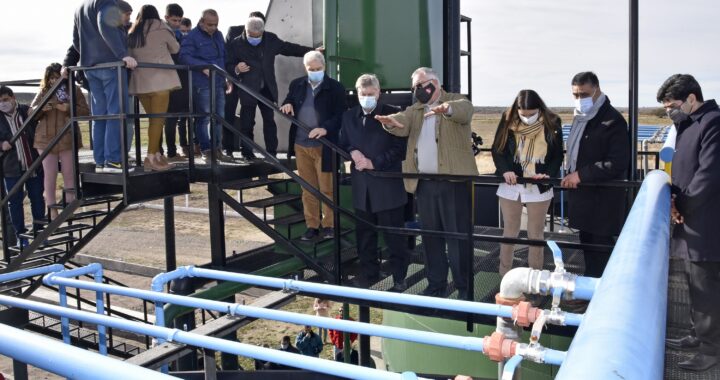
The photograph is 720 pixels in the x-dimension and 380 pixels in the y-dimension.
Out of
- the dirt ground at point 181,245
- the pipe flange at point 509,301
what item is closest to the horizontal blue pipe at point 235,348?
the pipe flange at point 509,301

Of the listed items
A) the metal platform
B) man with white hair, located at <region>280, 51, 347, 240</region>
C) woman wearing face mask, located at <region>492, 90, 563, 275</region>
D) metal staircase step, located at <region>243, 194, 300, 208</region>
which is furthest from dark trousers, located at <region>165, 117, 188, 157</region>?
the metal platform

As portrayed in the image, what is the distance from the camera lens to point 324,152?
5.96m

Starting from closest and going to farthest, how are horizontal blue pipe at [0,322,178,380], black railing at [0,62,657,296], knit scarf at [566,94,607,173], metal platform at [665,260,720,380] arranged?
1. horizontal blue pipe at [0,322,178,380]
2. metal platform at [665,260,720,380]
3. black railing at [0,62,657,296]
4. knit scarf at [566,94,607,173]

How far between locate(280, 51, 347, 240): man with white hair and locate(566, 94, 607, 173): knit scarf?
2072 millimetres

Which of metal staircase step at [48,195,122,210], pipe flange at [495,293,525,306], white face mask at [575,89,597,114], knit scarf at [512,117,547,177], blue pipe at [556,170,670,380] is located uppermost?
white face mask at [575,89,597,114]

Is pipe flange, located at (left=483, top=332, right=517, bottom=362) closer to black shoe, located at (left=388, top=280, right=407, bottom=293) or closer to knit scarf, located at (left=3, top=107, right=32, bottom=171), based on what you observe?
black shoe, located at (left=388, top=280, right=407, bottom=293)

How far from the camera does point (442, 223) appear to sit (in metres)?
5.08

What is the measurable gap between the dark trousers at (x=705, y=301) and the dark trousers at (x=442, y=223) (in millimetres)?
1555

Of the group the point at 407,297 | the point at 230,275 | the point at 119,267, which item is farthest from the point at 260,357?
the point at 119,267

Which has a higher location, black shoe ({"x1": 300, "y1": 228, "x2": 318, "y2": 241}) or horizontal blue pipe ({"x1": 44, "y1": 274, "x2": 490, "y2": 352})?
horizontal blue pipe ({"x1": 44, "y1": 274, "x2": 490, "y2": 352})

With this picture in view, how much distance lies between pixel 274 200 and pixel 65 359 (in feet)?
19.3

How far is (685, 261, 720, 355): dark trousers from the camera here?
398 centimetres

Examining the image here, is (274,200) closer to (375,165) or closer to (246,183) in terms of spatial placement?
(246,183)

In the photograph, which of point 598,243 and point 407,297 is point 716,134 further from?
point 407,297
